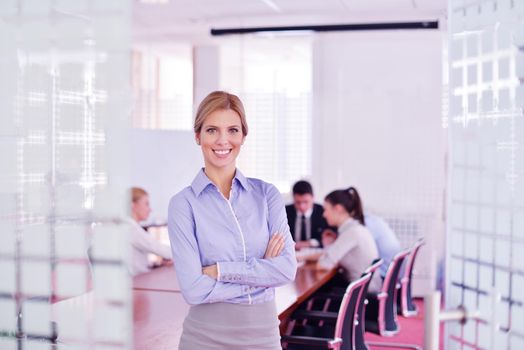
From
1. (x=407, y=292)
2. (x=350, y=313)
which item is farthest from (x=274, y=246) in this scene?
(x=407, y=292)

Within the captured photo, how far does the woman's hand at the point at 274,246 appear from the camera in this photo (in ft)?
8.82

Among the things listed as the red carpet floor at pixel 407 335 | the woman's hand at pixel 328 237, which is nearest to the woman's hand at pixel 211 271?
the red carpet floor at pixel 407 335

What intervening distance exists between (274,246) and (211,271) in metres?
0.26

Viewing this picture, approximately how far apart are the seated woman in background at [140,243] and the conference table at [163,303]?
0.11 m

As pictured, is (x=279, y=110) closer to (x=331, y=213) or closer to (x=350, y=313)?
(x=331, y=213)

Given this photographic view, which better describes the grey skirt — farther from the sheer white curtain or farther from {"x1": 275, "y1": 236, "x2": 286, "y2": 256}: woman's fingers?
the sheer white curtain

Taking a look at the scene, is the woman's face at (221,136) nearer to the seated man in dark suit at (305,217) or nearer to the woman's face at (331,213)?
the woman's face at (331,213)

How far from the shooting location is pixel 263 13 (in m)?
8.37

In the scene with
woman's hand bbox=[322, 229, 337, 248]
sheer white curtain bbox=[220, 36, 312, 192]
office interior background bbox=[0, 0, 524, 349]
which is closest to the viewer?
office interior background bbox=[0, 0, 524, 349]

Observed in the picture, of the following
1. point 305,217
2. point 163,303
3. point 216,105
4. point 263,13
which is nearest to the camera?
point 216,105

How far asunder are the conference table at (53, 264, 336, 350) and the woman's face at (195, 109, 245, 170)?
66 cm

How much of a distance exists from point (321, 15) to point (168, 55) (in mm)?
2529

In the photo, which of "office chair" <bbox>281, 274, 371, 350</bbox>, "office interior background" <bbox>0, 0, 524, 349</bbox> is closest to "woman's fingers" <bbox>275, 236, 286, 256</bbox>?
"office interior background" <bbox>0, 0, 524, 349</bbox>

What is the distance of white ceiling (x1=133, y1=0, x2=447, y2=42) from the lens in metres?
7.80
